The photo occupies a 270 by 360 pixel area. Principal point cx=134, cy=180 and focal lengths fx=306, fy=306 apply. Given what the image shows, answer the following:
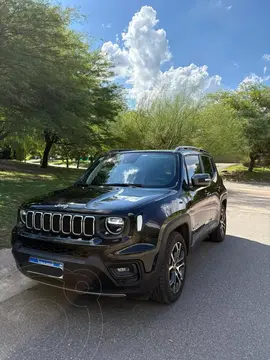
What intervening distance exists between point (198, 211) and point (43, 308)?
2.40m

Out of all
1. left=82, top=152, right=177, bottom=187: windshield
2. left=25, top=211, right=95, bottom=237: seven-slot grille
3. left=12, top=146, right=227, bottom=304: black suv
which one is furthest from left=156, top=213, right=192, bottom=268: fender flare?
left=25, top=211, right=95, bottom=237: seven-slot grille

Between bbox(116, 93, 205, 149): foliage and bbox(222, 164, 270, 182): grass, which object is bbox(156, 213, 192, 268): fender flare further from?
bbox(222, 164, 270, 182): grass

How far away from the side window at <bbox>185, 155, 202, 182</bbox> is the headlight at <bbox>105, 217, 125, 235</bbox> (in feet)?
5.85

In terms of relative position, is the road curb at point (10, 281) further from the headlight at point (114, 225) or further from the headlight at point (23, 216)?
the headlight at point (114, 225)

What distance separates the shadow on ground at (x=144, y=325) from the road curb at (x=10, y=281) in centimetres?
14

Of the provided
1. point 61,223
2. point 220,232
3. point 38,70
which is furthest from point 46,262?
point 38,70

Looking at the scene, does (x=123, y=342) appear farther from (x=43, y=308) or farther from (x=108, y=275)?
(x=43, y=308)

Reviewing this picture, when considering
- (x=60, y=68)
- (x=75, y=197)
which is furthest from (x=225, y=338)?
(x=60, y=68)

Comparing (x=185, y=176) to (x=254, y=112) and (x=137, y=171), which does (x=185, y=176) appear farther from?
(x=254, y=112)

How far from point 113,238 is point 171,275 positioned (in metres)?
0.95

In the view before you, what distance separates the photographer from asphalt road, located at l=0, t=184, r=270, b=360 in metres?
2.63

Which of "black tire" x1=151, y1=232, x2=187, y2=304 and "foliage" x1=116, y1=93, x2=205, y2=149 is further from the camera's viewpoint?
"foliage" x1=116, y1=93, x2=205, y2=149

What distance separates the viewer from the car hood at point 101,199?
122 inches

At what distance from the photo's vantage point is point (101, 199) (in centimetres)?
340
